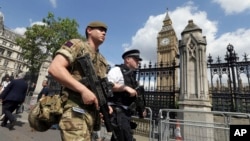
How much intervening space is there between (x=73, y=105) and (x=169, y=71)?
7591 millimetres

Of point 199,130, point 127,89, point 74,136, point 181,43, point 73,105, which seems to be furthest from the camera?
point 181,43

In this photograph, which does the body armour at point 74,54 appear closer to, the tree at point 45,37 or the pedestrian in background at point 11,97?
the pedestrian in background at point 11,97

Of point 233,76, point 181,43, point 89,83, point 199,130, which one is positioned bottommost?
point 199,130

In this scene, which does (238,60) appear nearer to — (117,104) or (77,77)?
(117,104)

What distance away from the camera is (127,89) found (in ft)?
9.79

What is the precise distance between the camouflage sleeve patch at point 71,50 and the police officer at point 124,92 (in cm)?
114

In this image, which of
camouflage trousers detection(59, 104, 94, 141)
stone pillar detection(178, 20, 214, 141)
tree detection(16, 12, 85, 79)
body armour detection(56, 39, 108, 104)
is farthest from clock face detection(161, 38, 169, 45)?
camouflage trousers detection(59, 104, 94, 141)

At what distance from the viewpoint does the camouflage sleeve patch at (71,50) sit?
69.8 inches

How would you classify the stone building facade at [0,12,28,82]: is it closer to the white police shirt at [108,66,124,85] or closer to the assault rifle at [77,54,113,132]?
the white police shirt at [108,66,124,85]

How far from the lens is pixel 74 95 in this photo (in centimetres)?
179

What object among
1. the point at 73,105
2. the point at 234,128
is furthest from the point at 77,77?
the point at 234,128

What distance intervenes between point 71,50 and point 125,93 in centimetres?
155

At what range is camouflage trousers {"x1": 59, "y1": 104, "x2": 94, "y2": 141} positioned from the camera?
5.25ft

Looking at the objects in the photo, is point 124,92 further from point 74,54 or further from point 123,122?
point 74,54
